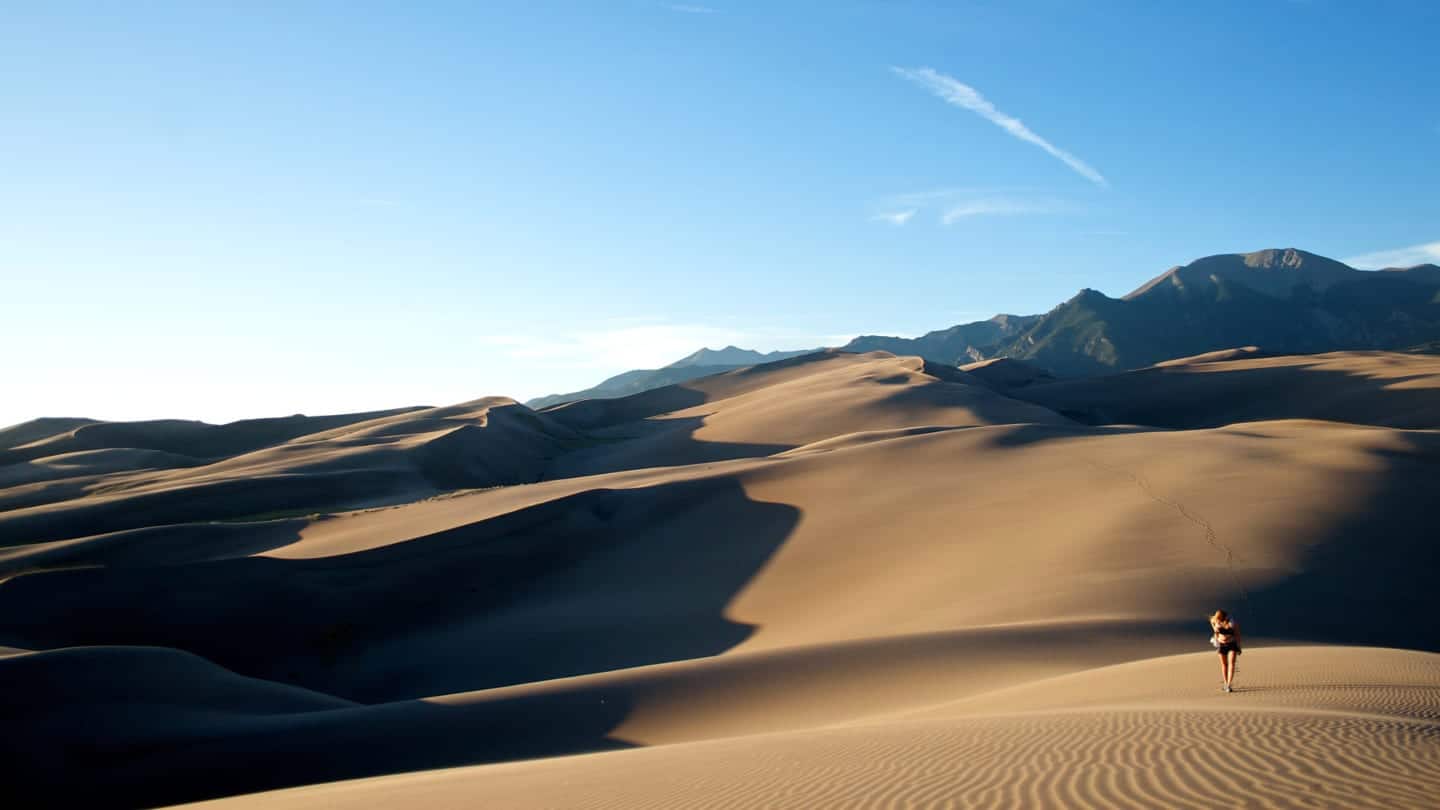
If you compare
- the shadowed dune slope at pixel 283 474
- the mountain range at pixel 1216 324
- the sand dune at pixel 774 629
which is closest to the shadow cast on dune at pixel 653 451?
the shadowed dune slope at pixel 283 474

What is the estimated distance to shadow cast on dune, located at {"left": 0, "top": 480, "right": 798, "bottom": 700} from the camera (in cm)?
1883

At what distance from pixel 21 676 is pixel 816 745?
10.8 metres

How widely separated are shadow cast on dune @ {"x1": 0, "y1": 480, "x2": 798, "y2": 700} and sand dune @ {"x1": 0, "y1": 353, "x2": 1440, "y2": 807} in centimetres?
8

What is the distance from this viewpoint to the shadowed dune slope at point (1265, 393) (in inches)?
1970

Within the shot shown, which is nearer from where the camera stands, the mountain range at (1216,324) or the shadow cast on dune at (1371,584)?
the shadow cast on dune at (1371,584)

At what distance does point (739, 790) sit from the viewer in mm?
7004

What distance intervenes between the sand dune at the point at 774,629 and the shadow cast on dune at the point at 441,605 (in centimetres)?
8

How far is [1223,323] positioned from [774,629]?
172376mm

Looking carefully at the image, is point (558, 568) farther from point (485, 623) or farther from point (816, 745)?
point (816, 745)

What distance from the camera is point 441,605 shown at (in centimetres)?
2225

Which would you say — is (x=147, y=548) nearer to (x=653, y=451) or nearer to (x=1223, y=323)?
(x=653, y=451)

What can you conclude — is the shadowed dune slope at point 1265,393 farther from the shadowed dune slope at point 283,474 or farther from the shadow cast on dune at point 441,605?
the shadow cast on dune at point 441,605

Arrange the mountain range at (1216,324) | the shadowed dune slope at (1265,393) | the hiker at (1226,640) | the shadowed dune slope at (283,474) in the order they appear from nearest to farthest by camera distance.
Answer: the hiker at (1226,640), the shadowed dune slope at (283,474), the shadowed dune slope at (1265,393), the mountain range at (1216,324)

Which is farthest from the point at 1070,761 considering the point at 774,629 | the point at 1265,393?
the point at 1265,393
